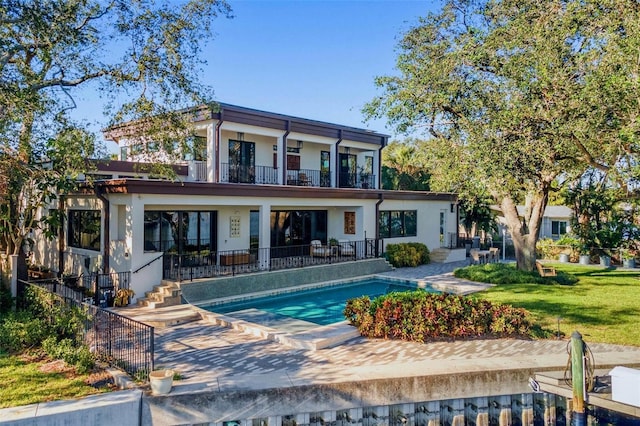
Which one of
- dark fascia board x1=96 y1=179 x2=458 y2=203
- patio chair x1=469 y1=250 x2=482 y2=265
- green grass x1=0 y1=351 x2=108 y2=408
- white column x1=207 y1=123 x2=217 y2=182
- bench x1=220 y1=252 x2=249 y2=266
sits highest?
white column x1=207 y1=123 x2=217 y2=182

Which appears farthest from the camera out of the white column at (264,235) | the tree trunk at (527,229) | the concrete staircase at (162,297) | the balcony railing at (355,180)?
the balcony railing at (355,180)

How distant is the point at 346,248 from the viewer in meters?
23.5

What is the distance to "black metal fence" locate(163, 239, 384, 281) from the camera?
17.0m

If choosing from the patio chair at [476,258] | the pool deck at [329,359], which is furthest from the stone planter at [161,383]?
the patio chair at [476,258]

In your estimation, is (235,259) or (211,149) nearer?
(235,259)

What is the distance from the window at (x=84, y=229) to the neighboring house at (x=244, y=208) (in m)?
0.04

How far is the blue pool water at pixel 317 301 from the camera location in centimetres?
1505

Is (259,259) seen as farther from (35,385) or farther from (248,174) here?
(35,385)

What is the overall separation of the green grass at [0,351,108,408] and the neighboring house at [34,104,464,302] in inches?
240

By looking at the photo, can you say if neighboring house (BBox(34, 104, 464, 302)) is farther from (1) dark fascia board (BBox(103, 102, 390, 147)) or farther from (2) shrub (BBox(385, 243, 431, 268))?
(2) shrub (BBox(385, 243, 431, 268))

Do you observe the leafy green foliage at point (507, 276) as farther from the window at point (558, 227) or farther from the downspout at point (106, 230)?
the window at point (558, 227)

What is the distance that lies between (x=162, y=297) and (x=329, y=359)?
729 centimetres

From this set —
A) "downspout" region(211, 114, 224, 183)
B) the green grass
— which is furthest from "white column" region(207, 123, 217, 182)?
the green grass

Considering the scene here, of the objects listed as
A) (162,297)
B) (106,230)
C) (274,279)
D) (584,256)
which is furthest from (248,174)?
(584,256)
